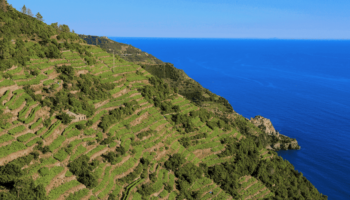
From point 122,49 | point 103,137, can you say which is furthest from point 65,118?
point 122,49

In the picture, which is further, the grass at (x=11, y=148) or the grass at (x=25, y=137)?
the grass at (x=25, y=137)

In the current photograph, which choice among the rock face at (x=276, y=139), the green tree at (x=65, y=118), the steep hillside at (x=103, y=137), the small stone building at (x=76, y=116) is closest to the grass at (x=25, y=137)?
the steep hillside at (x=103, y=137)

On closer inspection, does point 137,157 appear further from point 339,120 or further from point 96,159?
point 339,120

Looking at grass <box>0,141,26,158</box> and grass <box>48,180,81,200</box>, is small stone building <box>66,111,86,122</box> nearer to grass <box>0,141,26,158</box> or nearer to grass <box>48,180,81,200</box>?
grass <box>0,141,26,158</box>

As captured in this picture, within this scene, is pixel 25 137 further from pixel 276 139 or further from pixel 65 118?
pixel 276 139

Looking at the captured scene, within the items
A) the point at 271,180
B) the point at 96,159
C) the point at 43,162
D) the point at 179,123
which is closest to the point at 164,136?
the point at 179,123

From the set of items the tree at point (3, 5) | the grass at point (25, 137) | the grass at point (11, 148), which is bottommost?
the grass at point (11, 148)

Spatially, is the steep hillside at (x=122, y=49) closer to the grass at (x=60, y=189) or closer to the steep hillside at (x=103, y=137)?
the steep hillside at (x=103, y=137)

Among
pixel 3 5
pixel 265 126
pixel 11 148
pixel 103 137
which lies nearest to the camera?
pixel 11 148
